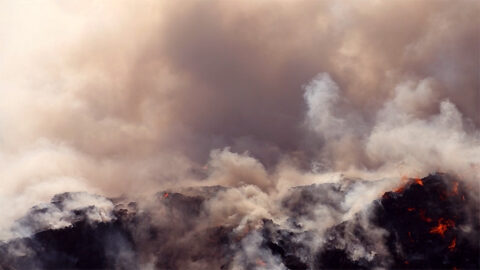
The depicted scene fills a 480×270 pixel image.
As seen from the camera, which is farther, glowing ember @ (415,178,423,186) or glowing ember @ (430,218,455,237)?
glowing ember @ (415,178,423,186)

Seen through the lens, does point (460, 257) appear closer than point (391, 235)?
Yes

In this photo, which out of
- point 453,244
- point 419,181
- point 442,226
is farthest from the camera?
point 419,181

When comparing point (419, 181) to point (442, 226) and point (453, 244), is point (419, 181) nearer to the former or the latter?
point (442, 226)

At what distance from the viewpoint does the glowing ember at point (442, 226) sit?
181 meters

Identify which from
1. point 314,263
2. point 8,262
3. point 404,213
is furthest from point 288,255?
point 8,262

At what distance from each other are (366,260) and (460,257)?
31.2 meters

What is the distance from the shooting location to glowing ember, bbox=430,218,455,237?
18125 cm

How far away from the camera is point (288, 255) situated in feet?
649

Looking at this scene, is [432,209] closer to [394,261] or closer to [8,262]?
[394,261]

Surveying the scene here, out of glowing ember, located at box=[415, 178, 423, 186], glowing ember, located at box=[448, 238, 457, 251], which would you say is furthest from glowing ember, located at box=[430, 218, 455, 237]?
glowing ember, located at box=[415, 178, 423, 186]

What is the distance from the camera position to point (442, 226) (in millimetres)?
183375

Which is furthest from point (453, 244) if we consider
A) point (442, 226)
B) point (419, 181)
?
point (419, 181)

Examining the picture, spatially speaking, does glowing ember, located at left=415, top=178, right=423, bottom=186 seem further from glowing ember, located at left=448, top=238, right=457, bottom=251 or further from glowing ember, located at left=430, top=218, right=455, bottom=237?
glowing ember, located at left=448, top=238, right=457, bottom=251

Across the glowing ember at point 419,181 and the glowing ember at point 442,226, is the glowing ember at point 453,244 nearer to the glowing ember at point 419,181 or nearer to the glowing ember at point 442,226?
the glowing ember at point 442,226
